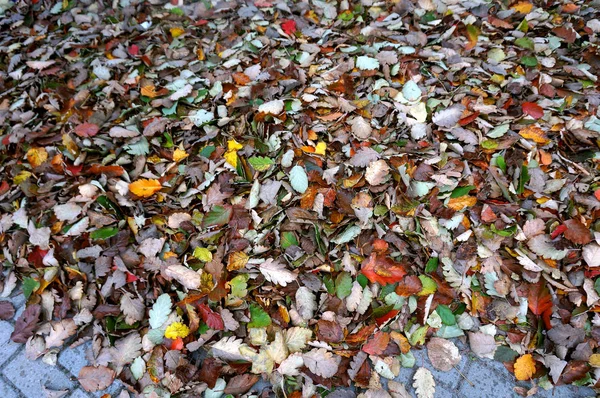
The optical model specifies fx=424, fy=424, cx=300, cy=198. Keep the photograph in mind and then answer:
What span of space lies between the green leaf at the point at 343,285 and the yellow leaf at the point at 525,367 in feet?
2.58

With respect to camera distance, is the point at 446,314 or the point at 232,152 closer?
the point at 446,314

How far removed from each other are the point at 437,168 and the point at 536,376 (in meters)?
1.06

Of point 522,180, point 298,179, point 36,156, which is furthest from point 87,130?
point 522,180

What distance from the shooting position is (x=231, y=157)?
231cm

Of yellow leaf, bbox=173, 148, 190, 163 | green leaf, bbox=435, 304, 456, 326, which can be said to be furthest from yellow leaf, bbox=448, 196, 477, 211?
yellow leaf, bbox=173, 148, 190, 163

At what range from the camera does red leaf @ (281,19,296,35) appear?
303 centimetres

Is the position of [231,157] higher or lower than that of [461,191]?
higher

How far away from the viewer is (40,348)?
6.43 feet

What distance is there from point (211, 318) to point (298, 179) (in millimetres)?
796

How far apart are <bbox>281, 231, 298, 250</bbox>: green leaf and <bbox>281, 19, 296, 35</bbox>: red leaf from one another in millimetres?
1636

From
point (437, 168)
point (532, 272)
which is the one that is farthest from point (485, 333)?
point (437, 168)

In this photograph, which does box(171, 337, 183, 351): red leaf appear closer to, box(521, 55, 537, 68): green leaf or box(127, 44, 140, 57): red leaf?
box(127, 44, 140, 57): red leaf

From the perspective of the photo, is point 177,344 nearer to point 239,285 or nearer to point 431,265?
point 239,285

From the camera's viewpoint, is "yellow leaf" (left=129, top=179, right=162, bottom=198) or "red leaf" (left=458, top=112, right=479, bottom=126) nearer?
"yellow leaf" (left=129, top=179, right=162, bottom=198)
